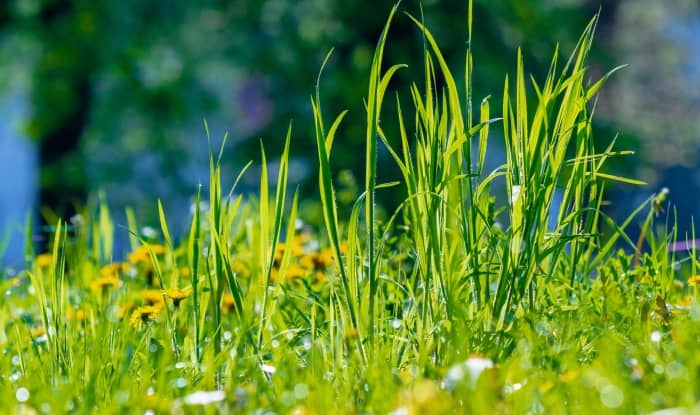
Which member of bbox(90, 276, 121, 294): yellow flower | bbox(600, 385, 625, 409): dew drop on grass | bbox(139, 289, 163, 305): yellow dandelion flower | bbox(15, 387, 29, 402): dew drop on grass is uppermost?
bbox(600, 385, 625, 409): dew drop on grass

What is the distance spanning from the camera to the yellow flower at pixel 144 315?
2.17 m

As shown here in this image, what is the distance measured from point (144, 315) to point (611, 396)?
1235 millimetres

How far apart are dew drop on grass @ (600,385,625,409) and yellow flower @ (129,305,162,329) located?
1176mm

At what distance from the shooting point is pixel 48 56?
9.46 meters

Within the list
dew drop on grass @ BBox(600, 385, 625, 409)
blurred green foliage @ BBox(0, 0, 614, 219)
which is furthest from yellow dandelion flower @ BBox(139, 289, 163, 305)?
blurred green foliage @ BBox(0, 0, 614, 219)

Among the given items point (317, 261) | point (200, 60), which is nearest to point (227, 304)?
point (317, 261)

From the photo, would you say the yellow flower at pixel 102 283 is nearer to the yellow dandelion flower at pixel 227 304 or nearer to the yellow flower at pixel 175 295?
the yellow dandelion flower at pixel 227 304

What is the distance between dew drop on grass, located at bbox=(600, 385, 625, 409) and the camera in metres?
1.33

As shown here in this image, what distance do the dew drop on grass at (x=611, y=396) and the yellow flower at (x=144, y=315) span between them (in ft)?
3.86

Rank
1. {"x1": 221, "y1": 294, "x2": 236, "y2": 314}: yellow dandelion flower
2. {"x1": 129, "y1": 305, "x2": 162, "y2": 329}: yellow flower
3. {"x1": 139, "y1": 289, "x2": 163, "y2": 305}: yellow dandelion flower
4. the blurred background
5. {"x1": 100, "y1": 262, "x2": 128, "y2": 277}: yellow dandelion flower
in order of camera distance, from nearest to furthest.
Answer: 1. {"x1": 129, "y1": 305, "x2": 162, "y2": 329}: yellow flower
2. {"x1": 139, "y1": 289, "x2": 163, "y2": 305}: yellow dandelion flower
3. {"x1": 100, "y1": 262, "x2": 128, "y2": 277}: yellow dandelion flower
4. {"x1": 221, "y1": 294, "x2": 236, "y2": 314}: yellow dandelion flower
5. the blurred background

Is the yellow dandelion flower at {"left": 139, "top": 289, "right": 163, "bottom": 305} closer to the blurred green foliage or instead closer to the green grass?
the green grass

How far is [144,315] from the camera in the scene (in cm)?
220

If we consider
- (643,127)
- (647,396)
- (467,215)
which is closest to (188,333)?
(467,215)

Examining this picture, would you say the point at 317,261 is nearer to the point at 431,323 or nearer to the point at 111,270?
the point at 111,270
